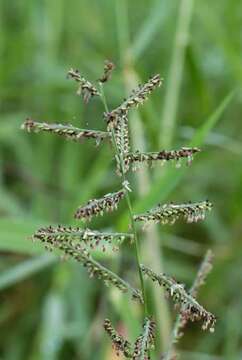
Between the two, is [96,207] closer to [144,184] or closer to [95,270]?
[95,270]

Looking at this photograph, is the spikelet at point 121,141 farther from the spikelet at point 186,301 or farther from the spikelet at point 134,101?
the spikelet at point 186,301

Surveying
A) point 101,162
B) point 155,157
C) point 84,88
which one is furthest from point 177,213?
point 101,162

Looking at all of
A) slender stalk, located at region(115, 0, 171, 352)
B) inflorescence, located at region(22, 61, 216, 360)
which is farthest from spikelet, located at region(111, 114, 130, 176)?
slender stalk, located at region(115, 0, 171, 352)

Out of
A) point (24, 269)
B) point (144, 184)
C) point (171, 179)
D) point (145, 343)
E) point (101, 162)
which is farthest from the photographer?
point (101, 162)

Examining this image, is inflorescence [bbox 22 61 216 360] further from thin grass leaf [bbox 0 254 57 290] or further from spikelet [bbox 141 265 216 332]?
thin grass leaf [bbox 0 254 57 290]

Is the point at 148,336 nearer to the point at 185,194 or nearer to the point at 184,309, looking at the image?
the point at 184,309

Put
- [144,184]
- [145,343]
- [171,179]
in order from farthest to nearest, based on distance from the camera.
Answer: [144,184], [171,179], [145,343]
